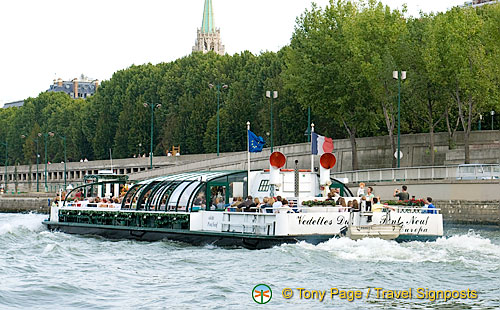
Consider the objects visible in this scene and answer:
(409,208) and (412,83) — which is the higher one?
(412,83)

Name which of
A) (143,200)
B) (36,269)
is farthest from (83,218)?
(36,269)

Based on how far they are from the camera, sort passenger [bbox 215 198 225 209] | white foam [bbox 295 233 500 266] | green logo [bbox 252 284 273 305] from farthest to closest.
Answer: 1. passenger [bbox 215 198 225 209]
2. white foam [bbox 295 233 500 266]
3. green logo [bbox 252 284 273 305]

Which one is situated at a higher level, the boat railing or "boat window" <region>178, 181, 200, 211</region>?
"boat window" <region>178, 181, 200, 211</region>

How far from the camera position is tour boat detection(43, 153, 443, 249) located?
28688 millimetres

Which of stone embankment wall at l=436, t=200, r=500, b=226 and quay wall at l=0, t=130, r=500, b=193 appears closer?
stone embankment wall at l=436, t=200, r=500, b=226

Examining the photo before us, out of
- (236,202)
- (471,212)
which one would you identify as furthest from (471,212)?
Answer: (236,202)

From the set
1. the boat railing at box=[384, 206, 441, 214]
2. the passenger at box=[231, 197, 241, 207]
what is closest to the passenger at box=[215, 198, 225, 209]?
the passenger at box=[231, 197, 241, 207]

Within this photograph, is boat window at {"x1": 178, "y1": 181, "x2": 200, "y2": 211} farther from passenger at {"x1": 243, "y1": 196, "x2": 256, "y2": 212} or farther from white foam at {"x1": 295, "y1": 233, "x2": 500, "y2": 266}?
white foam at {"x1": 295, "y1": 233, "x2": 500, "y2": 266}

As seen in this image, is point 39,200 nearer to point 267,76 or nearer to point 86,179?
point 267,76

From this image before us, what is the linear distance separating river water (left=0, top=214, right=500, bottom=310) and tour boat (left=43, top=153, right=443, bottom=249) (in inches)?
20.2

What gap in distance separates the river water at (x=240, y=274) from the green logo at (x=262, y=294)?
17cm

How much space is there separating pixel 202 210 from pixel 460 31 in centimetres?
3529

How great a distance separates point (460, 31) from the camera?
62.5m

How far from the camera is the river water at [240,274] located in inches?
805
